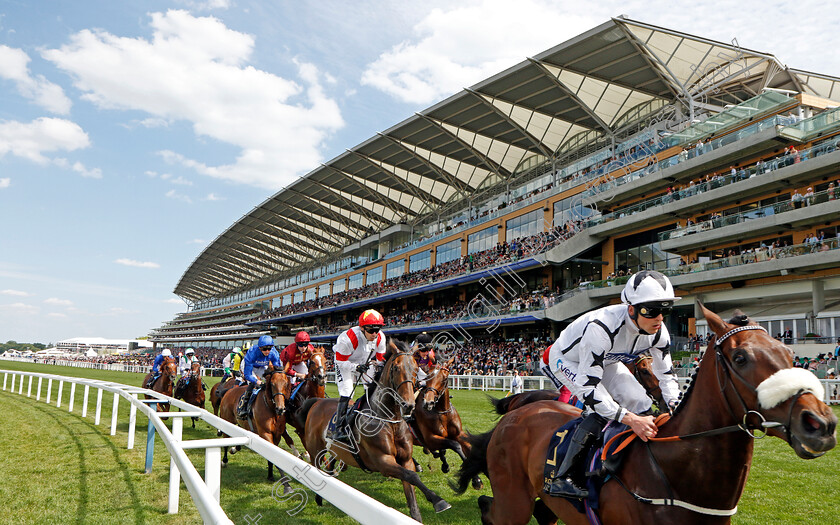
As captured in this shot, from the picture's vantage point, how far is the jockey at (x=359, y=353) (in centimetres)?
554

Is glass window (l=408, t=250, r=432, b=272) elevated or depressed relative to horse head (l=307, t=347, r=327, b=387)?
elevated

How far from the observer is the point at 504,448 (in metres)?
3.62

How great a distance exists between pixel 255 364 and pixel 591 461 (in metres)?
6.47

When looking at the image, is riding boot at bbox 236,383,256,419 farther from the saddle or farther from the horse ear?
the horse ear

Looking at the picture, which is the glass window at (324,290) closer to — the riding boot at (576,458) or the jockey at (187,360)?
the jockey at (187,360)

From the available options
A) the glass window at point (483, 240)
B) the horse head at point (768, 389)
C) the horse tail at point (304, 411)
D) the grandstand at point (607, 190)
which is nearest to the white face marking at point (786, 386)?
the horse head at point (768, 389)

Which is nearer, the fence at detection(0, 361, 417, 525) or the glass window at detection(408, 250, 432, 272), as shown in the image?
the fence at detection(0, 361, 417, 525)

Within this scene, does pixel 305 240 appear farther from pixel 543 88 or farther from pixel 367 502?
pixel 367 502

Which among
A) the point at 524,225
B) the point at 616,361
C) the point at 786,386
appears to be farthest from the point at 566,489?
the point at 524,225

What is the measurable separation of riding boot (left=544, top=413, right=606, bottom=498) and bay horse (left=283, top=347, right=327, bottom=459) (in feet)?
15.1

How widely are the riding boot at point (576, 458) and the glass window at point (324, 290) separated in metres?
55.8

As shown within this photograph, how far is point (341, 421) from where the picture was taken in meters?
5.35

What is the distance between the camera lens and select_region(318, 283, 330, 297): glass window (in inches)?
2279

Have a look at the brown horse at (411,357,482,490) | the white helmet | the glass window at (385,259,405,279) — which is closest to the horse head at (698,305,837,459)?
the white helmet
